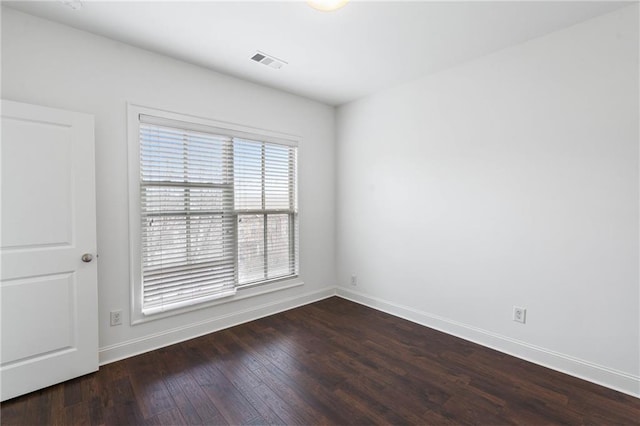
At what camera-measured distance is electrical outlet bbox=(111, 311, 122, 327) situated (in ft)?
8.32

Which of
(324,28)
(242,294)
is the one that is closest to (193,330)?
(242,294)

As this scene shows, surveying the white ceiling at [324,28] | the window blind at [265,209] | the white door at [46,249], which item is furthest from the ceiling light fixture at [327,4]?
the white door at [46,249]

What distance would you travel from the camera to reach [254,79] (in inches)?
130

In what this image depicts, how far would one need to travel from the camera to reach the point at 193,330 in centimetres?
299

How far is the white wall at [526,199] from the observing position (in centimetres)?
217

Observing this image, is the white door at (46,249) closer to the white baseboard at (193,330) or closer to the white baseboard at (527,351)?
the white baseboard at (193,330)

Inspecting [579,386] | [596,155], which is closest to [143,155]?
[596,155]

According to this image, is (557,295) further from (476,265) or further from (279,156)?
(279,156)

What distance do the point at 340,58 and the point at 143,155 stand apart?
6.72 ft

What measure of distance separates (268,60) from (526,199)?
2689 millimetres

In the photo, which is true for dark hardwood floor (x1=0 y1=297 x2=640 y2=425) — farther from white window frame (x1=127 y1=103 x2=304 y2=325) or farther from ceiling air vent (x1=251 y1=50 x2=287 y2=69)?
ceiling air vent (x1=251 y1=50 x2=287 y2=69)

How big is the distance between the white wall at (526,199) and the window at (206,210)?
1.33 metres

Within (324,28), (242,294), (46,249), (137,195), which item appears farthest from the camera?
(242,294)

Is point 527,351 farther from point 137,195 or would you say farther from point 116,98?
point 116,98
